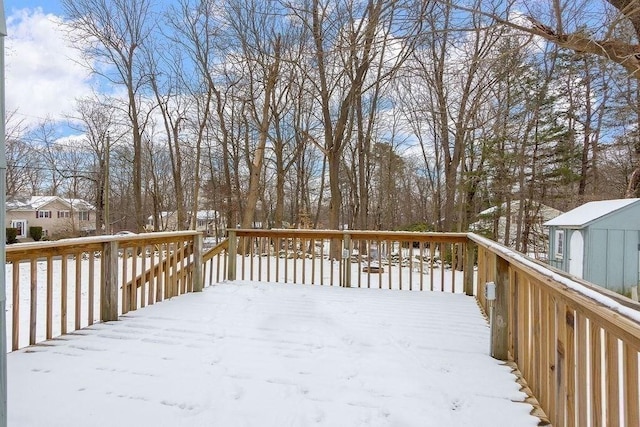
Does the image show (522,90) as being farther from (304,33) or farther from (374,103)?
(304,33)

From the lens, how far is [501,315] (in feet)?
8.88

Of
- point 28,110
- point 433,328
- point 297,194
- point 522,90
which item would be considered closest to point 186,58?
point 28,110

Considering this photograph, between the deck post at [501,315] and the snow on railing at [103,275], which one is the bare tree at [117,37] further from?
the deck post at [501,315]

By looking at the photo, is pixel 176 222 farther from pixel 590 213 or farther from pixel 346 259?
pixel 590 213

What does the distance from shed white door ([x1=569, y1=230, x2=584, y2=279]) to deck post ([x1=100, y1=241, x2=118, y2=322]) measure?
27.5 ft

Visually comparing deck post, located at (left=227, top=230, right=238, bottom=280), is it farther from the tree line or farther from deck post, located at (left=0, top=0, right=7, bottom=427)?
deck post, located at (left=0, top=0, right=7, bottom=427)

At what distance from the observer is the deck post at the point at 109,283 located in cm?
346

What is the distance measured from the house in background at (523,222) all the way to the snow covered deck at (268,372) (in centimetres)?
886

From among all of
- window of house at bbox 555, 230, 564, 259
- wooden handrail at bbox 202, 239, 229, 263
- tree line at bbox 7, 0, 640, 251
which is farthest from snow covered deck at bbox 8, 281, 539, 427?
window of house at bbox 555, 230, 564, 259

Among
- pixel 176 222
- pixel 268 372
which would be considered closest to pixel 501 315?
pixel 268 372

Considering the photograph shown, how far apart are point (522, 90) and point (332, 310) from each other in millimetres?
9994

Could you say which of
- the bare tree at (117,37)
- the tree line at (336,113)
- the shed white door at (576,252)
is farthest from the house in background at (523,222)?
the bare tree at (117,37)

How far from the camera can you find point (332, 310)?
158 inches

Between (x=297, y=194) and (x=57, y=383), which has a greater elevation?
(x=297, y=194)
